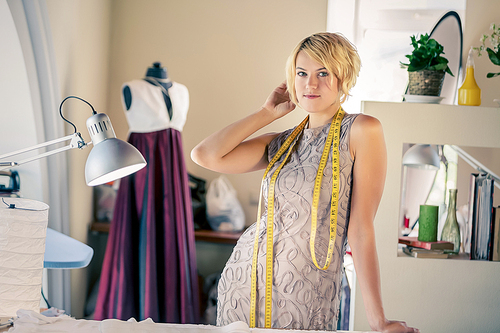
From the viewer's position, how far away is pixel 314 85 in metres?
1.32

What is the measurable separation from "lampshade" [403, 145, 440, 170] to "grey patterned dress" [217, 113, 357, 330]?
2.75ft

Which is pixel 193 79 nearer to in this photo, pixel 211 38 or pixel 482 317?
pixel 211 38

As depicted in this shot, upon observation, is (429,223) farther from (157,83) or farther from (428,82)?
(157,83)

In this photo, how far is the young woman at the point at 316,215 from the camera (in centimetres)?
124

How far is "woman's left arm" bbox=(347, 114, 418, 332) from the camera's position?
1.20 metres

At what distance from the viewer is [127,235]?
271 centimetres

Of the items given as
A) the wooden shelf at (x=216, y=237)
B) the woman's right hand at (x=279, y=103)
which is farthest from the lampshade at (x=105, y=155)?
the wooden shelf at (x=216, y=237)

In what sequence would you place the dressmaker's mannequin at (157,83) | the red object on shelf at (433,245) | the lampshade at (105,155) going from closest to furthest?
the lampshade at (105,155) → the red object on shelf at (433,245) → the dressmaker's mannequin at (157,83)

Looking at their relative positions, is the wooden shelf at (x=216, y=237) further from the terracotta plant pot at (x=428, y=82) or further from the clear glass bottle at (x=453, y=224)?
the terracotta plant pot at (x=428, y=82)

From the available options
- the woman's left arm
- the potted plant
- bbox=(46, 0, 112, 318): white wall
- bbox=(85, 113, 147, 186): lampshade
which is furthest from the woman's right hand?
bbox=(46, 0, 112, 318): white wall

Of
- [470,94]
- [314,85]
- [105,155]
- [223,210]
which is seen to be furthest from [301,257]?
[223,210]

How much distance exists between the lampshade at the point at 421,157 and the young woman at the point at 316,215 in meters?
0.81

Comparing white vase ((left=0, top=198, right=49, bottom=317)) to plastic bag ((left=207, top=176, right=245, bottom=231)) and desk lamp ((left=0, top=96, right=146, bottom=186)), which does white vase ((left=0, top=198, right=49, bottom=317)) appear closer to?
desk lamp ((left=0, top=96, right=146, bottom=186))

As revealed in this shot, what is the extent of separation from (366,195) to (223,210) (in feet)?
6.69
